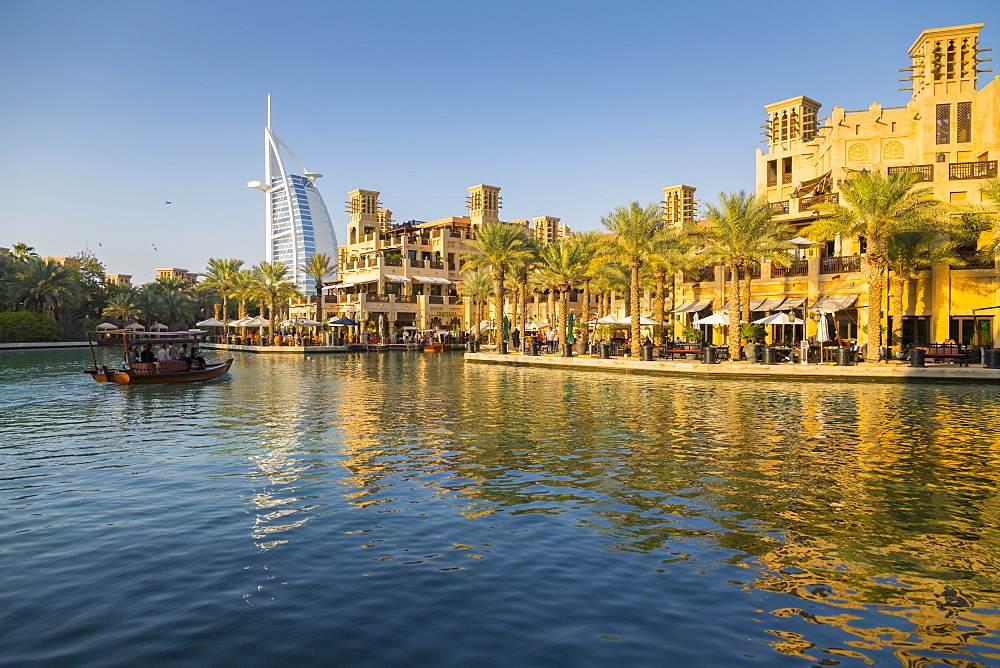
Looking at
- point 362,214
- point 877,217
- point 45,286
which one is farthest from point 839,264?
point 45,286

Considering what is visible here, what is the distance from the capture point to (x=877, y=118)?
46969 millimetres

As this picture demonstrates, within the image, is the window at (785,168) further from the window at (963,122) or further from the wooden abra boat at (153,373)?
the wooden abra boat at (153,373)

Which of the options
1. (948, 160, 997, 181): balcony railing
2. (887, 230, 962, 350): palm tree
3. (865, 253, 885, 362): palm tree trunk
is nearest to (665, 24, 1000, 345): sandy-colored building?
(948, 160, 997, 181): balcony railing

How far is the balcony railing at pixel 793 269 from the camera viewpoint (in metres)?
44.2

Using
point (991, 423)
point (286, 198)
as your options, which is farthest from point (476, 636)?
point (286, 198)

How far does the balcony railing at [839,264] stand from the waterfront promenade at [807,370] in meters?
10.0

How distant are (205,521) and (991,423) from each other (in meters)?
19.5

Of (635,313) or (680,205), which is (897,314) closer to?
(635,313)

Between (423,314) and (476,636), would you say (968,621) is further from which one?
(423,314)

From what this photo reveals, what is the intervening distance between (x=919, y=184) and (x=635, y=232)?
18.8m

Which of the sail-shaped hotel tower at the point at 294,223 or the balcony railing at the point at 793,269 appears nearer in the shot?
the balcony railing at the point at 793,269

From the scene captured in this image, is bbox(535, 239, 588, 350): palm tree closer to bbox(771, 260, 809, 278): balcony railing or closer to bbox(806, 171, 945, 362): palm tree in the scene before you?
bbox(771, 260, 809, 278): balcony railing

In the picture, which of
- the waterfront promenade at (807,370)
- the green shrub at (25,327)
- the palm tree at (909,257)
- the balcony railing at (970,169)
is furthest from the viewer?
the green shrub at (25,327)

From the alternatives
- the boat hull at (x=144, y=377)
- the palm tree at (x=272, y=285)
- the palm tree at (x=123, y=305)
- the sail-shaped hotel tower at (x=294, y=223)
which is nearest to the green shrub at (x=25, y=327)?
the palm tree at (x=123, y=305)
